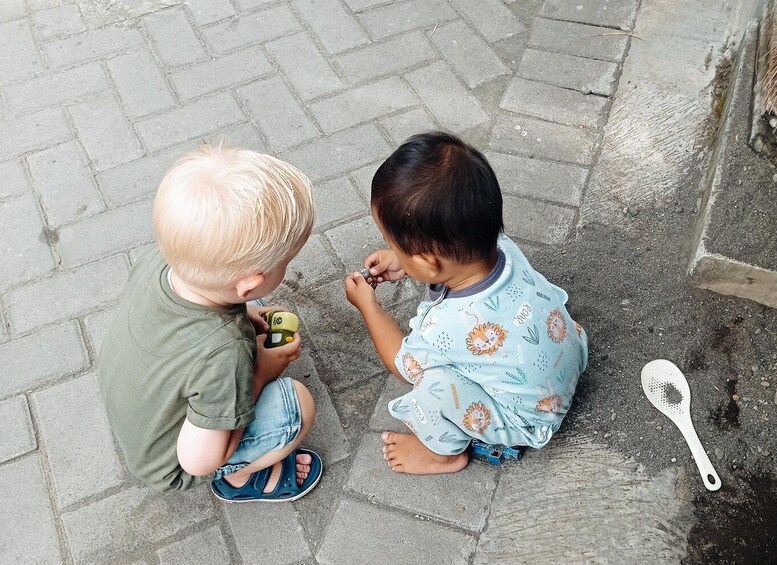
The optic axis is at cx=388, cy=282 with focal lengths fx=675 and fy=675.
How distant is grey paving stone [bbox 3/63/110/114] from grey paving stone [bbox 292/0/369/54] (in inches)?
39.1

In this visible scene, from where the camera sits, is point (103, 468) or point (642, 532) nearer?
point (642, 532)

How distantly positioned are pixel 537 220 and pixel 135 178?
1587mm

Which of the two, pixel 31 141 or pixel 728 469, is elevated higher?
pixel 31 141

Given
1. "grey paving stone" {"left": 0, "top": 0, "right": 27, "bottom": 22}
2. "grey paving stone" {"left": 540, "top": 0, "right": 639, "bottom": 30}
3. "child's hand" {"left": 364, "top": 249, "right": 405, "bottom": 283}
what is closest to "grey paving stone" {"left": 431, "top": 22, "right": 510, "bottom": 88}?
"grey paving stone" {"left": 540, "top": 0, "right": 639, "bottom": 30}

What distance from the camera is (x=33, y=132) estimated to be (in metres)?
2.84

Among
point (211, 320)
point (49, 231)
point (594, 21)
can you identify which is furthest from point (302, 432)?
point (594, 21)

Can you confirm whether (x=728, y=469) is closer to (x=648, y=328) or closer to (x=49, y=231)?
(x=648, y=328)

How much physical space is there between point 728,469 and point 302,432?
3.88ft

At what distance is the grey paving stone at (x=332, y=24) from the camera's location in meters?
3.16

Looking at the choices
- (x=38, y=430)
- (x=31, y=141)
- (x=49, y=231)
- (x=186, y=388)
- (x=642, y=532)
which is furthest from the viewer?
(x=31, y=141)

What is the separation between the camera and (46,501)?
1938 mm

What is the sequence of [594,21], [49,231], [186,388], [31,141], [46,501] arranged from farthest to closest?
[594,21] < [31,141] < [49,231] < [46,501] < [186,388]

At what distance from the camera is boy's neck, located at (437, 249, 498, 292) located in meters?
1.67

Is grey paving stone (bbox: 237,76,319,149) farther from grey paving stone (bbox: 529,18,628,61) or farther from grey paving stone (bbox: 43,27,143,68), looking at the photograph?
grey paving stone (bbox: 529,18,628,61)
